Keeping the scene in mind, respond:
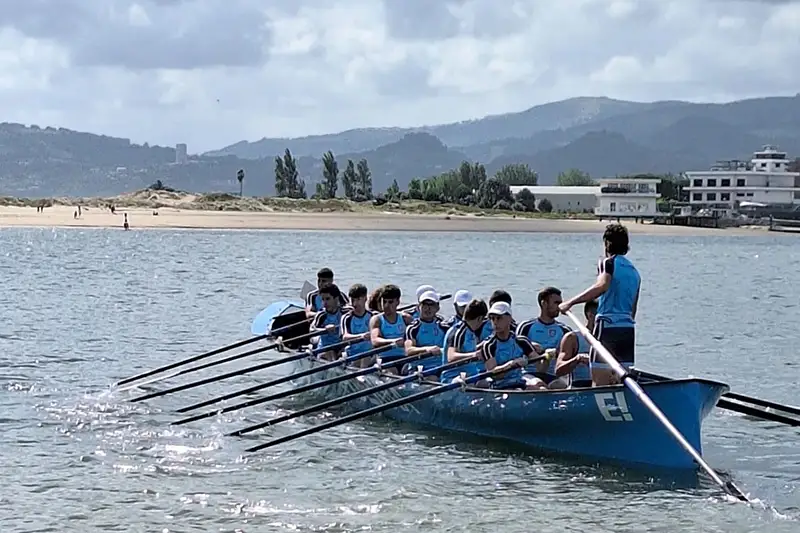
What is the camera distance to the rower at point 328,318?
1625cm

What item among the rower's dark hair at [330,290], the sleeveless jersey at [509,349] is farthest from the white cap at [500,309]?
the rower's dark hair at [330,290]

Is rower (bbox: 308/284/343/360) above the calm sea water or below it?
above

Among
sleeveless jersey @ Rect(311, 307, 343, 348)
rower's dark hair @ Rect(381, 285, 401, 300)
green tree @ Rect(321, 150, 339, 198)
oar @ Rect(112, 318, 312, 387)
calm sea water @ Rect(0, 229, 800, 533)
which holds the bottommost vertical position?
calm sea water @ Rect(0, 229, 800, 533)

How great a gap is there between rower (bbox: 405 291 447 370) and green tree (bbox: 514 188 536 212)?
110 meters

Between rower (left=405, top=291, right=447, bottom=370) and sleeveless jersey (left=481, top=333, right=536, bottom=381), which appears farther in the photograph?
rower (left=405, top=291, right=447, bottom=370)

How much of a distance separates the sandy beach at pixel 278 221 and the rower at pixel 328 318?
189 feet

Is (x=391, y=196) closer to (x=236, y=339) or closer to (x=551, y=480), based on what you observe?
(x=236, y=339)

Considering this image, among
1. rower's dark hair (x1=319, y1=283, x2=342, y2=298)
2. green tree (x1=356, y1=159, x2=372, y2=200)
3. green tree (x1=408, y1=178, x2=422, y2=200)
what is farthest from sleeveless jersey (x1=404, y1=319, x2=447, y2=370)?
Answer: green tree (x1=356, y1=159, x2=372, y2=200)

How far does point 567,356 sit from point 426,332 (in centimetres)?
225

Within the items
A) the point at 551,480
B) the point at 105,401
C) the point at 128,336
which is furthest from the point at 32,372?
the point at 551,480

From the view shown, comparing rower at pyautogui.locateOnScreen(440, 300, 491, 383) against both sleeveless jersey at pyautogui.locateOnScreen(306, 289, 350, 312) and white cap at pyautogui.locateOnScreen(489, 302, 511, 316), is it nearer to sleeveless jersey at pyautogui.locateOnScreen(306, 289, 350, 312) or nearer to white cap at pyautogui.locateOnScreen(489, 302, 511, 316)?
white cap at pyautogui.locateOnScreen(489, 302, 511, 316)

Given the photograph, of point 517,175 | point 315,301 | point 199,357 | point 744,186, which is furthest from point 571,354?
point 517,175

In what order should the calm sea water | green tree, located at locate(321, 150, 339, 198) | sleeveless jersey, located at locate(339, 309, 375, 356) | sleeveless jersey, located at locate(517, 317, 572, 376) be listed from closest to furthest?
the calm sea water < sleeveless jersey, located at locate(517, 317, 572, 376) < sleeveless jersey, located at locate(339, 309, 375, 356) < green tree, located at locate(321, 150, 339, 198)

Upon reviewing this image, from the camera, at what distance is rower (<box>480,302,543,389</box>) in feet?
42.2
